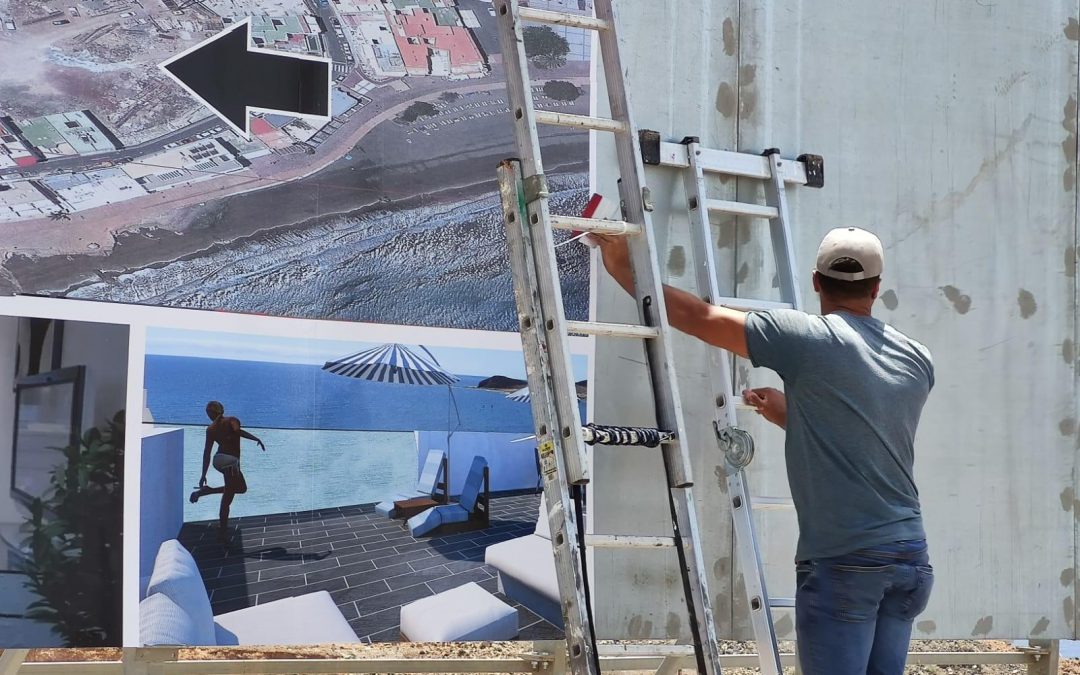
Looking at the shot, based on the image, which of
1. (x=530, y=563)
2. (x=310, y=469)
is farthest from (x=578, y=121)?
Answer: (x=530, y=563)

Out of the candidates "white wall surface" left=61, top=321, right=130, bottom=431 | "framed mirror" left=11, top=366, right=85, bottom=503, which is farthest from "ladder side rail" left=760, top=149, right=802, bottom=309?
"framed mirror" left=11, top=366, right=85, bottom=503

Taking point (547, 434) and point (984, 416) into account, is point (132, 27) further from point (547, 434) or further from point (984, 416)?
point (984, 416)

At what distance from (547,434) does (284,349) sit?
103 cm

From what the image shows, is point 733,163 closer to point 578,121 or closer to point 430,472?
point 578,121

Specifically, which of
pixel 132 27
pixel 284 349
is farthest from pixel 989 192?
pixel 132 27

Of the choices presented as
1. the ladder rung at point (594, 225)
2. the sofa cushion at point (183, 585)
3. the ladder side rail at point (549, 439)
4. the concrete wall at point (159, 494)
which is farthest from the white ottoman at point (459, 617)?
the ladder rung at point (594, 225)

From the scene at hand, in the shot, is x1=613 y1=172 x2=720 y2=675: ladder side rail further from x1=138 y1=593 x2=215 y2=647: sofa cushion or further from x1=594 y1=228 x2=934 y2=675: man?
x1=138 y1=593 x2=215 y2=647: sofa cushion

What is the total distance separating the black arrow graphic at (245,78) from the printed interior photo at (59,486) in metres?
0.74

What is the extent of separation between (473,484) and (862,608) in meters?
1.47

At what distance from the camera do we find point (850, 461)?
7.11ft

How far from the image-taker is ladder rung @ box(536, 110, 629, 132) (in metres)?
2.62

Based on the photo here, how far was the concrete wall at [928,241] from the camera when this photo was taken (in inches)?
135

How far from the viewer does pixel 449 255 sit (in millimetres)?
3293

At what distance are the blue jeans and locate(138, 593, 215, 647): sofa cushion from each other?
172cm
